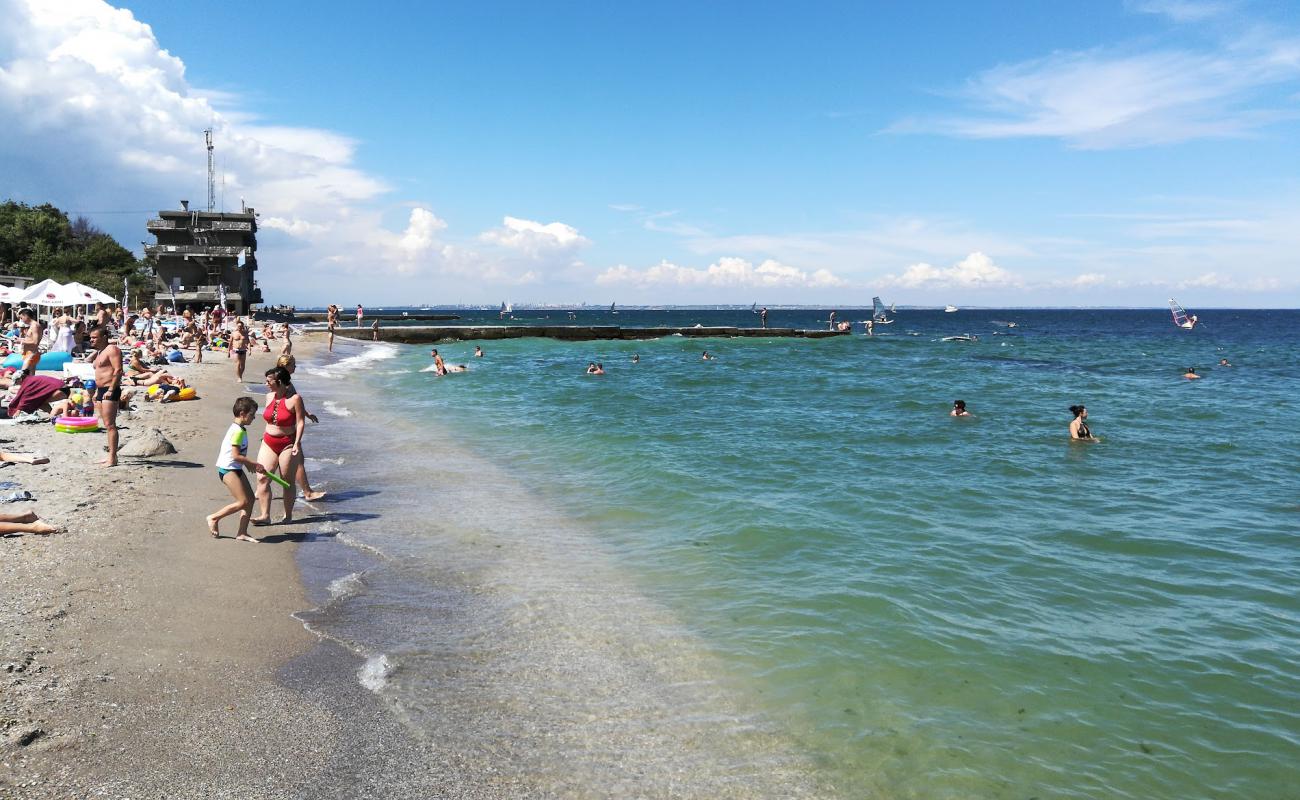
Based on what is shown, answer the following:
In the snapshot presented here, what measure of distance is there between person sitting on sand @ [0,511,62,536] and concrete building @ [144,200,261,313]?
62.6m

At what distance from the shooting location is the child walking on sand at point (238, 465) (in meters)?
7.99

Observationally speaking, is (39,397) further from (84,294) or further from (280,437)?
(84,294)

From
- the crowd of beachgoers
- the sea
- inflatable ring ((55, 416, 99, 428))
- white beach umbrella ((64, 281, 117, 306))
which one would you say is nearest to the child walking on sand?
the crowd of beachgoers

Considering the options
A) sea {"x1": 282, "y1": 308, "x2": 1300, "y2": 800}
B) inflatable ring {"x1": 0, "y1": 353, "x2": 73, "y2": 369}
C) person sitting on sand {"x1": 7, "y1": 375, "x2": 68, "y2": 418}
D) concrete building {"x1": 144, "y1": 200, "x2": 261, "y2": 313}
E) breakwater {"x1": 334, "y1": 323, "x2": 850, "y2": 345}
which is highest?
concrete building {"x1": 144, "y1": 200, "x2": 261, "y2": 313}

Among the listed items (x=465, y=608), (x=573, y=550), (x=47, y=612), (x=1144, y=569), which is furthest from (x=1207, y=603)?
(x=47, y=612)

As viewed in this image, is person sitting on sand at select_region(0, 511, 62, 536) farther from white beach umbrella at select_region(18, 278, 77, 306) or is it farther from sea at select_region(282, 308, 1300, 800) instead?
white beach umbrella at select_region(18, 278, 77, 306)

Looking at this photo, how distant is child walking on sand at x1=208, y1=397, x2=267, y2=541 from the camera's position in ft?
26.2

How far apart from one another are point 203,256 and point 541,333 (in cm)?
2954

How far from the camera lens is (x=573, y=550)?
9.28 metres

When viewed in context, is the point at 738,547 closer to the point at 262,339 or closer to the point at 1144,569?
the point at 1144,569

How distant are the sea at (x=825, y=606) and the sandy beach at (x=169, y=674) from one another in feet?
1.27

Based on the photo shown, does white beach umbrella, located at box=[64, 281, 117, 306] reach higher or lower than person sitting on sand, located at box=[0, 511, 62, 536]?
higher

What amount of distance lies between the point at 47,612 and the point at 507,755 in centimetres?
395

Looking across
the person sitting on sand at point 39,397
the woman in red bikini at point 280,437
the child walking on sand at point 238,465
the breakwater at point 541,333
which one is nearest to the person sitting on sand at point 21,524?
the child walking on sand at point 238,465
